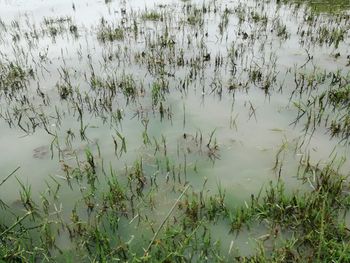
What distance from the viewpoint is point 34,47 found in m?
7.11

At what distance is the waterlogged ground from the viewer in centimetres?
275

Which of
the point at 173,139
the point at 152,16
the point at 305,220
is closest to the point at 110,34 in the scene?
the point at 152,16

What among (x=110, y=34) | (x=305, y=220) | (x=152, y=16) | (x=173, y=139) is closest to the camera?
(x=305, y=220)

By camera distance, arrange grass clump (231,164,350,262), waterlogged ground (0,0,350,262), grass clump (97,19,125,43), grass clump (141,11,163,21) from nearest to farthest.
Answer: grass clump (231,164,350,262) < waterlogged ground (0,0,350,262) < grass clump (97,19,125,43) < grass clump (141,11,163,21)

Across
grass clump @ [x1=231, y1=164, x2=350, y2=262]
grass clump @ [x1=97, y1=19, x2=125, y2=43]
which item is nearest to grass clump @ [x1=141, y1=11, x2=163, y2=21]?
grass clump @ [x1=97, y1=19, x2=125, y2=43]

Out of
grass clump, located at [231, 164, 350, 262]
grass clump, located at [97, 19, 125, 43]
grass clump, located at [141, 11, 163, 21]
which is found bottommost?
grass clump, located at [231, 164, 350, 262]

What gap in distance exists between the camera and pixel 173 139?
4.03 metres

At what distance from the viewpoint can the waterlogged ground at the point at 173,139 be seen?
9.04ft

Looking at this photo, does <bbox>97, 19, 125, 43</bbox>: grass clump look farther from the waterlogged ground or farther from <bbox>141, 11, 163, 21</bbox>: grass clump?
<bbox>141, 11, 163, 21</bbox>: grass clump

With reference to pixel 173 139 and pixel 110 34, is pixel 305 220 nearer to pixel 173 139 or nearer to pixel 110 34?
pixel 173 139

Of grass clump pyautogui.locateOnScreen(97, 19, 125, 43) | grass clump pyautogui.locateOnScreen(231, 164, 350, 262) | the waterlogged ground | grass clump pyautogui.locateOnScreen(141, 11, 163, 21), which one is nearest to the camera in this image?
grass clump pyautogui.locateOnScreen(231, 164, 350, 262)

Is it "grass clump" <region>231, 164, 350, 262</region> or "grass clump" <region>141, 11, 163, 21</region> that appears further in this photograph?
"grass clump" <region>141, 11, 163, 21</region>

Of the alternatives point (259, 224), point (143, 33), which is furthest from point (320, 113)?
point (143, 33)

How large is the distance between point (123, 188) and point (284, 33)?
5439mm
